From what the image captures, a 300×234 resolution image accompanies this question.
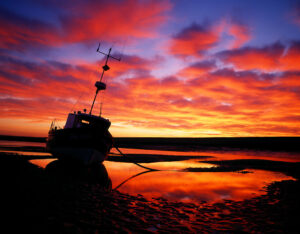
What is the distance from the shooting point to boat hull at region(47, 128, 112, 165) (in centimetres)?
1359

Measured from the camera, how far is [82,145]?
1362 cm

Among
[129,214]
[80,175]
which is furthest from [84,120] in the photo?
[129,214]

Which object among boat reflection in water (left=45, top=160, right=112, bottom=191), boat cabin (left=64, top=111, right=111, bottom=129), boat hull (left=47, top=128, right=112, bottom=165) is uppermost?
boat cabin (left=64, top=111, right=111, bottom=129)

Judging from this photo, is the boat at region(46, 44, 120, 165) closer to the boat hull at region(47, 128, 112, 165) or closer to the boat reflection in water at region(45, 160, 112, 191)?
the boat hull at region(47, 128, 112, 165)

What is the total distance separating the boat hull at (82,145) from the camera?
535 inches

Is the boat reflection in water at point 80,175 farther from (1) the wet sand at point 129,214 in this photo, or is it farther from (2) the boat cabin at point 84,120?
(2) the boat cabin at point 84,120

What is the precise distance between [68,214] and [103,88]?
15.9 metres

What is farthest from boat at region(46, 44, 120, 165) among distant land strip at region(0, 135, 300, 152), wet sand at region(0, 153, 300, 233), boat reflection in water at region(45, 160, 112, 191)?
distant land strip at region(0, 135, 300, 152)

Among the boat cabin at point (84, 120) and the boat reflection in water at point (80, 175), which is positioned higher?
the boat cabin at point (84, 120)

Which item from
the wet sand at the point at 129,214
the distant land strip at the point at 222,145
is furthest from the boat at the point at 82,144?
the distant land strip at the point at 222,145

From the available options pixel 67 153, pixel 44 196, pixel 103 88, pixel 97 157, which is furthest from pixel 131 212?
pixel 103 88

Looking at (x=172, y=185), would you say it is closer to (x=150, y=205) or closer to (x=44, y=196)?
(x=150, y=205)

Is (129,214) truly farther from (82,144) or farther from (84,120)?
(84,120)

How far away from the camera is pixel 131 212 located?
5777mm
